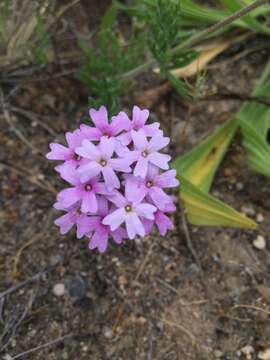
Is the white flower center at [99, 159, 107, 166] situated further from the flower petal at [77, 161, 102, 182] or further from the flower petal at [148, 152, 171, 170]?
the flower petal at [148, 152, 171, 170]

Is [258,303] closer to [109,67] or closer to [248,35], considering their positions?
[109,67]

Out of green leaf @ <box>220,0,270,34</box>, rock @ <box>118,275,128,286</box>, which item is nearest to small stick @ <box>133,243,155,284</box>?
rock @ <box>118,275,128,286</box>

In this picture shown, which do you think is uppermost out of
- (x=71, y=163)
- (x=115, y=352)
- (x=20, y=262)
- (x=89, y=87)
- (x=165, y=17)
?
(x=165, y=17)

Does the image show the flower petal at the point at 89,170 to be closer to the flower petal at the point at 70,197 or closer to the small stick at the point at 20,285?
the flower petal at the point at 70,197

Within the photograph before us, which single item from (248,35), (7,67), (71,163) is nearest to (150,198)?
(71,163)

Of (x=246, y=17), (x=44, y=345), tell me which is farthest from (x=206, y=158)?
(x=44, y=345)

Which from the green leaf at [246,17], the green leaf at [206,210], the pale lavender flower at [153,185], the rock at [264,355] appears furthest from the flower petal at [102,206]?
the green leaf at [246,17]
